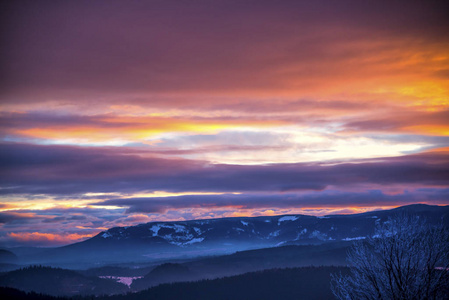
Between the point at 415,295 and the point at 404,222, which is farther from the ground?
the point at 404,222

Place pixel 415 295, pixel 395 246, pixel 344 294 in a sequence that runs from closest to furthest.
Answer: pixel 415 295
pixel 395 246
pixel 344 294

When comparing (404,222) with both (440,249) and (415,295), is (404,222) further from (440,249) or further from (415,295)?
(415,295)

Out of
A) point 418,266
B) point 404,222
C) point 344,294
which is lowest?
point 344,294

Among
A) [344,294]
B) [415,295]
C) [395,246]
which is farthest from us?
[344,294]

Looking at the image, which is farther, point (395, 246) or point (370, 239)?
point (370, 239)

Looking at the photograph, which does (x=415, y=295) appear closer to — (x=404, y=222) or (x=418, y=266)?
(x=418, y=266)

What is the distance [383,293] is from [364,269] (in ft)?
10.0

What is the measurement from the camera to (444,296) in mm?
48062

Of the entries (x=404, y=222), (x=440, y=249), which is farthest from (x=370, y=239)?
(x=440, y=249)

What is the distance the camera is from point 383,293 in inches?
1964

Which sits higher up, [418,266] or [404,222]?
[404,222]

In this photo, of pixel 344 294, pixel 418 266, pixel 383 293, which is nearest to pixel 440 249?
pixel 418 266

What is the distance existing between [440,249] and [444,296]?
4.59 m

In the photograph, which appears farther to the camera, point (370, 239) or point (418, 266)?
point (370, 239)
